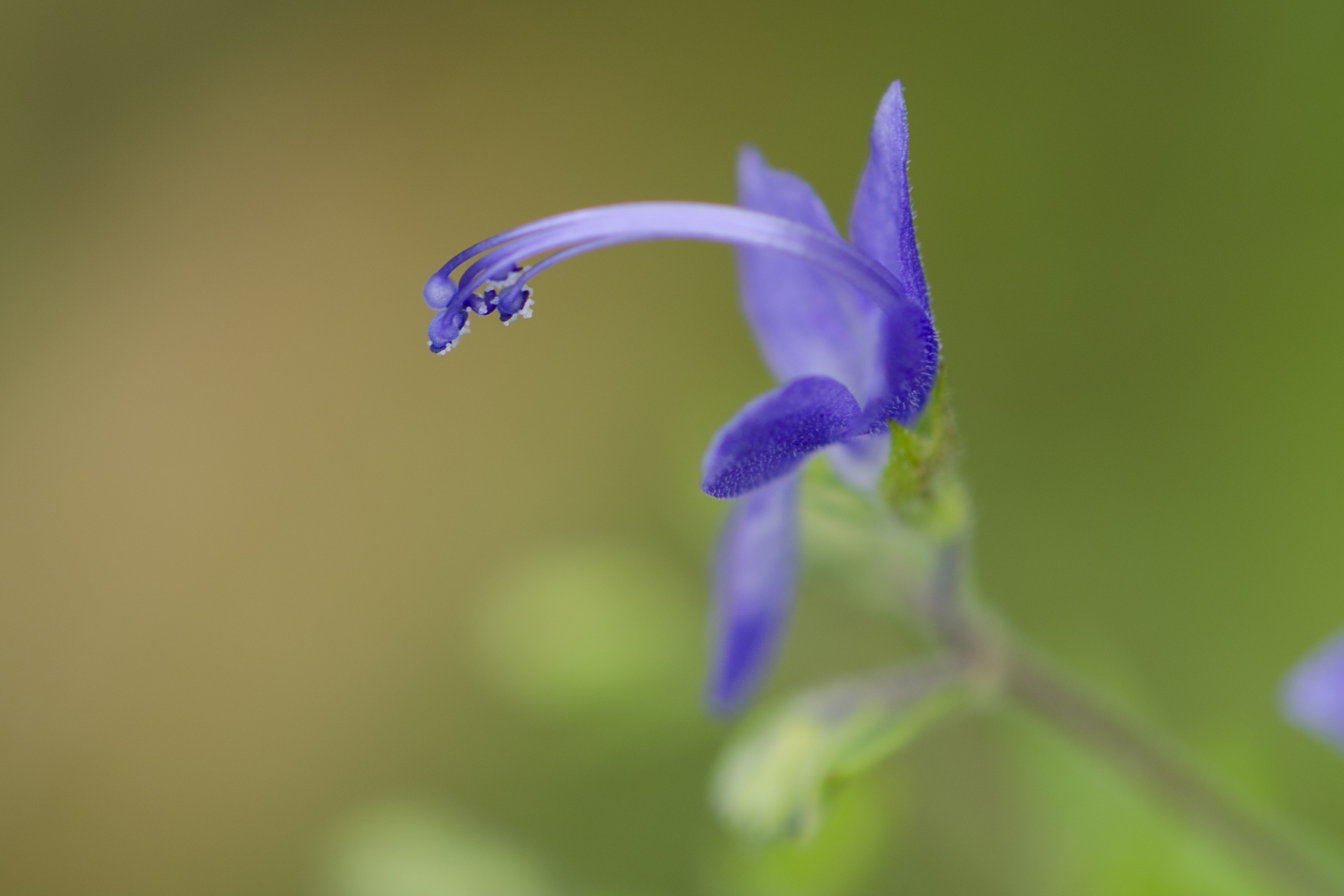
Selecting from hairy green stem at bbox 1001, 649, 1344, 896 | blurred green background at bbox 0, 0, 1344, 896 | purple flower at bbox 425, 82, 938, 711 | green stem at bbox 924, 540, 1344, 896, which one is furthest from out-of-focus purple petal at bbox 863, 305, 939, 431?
blurred green background at bbox 0, 0, 1344, 896

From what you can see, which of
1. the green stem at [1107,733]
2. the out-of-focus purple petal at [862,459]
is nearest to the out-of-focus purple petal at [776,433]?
the out-of-focus purple petal at [862,459]

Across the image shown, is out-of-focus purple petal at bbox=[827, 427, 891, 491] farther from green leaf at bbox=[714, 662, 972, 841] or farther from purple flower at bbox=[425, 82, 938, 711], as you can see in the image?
green leaf at bbox=[714, 662, 972, 841]

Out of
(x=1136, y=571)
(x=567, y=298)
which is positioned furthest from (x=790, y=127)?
(x=1136, y=571)

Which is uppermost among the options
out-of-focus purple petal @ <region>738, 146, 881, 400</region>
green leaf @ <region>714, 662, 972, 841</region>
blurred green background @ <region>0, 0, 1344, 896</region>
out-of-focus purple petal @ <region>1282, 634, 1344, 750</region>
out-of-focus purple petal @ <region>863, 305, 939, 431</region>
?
blurred green background @ <region>0, 0, 1344, 896</region>

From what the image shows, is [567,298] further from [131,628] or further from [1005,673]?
[1005,673]

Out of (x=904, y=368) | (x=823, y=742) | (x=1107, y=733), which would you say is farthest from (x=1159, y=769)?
(x=904, y=368)

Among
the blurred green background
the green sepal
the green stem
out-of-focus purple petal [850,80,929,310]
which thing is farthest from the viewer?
the blurred green background

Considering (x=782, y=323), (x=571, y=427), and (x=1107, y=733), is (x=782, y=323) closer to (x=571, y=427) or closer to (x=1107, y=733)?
(x=1107, y=733)

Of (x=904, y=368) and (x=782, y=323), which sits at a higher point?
(x=782, y=323)
